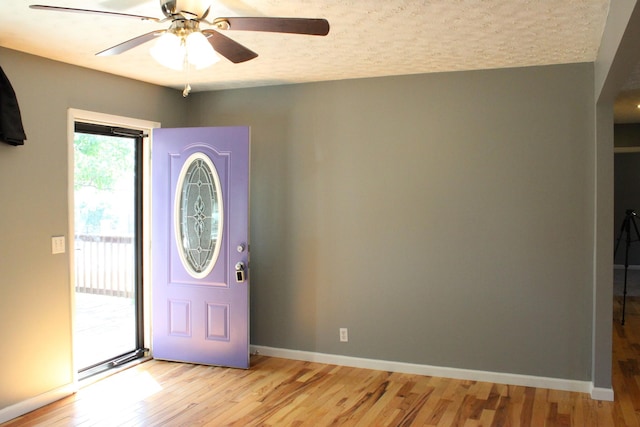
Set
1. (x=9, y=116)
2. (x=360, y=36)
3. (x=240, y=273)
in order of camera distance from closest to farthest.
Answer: (x=360, y=36)
(x=9, y=116)
(x=240, y=273)

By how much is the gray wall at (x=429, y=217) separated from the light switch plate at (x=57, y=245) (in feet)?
5.24

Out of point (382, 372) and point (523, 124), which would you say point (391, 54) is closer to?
point (523, 124)

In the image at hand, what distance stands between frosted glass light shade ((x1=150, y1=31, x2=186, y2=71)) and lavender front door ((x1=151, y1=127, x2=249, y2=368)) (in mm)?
2080

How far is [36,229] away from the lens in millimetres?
3746

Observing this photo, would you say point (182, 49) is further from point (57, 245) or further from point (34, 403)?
point (34, 403)

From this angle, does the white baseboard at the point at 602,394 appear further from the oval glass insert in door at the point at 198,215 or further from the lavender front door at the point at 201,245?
the oval glass insert in door at the point at 198,215

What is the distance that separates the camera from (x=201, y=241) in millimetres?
4707

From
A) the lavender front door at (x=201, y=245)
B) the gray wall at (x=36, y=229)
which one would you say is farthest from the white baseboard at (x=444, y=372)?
the gray wall at (x=36, y=229)

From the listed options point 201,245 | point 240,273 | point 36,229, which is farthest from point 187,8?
point 201,245

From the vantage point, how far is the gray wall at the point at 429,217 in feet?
13.3

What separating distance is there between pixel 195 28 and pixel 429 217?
102 inches

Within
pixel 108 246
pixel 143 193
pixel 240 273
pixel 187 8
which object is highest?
pixel 187 8

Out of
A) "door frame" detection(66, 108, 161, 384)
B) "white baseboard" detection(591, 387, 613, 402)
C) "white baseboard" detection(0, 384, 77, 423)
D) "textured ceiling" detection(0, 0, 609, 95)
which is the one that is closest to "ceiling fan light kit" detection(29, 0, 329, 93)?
"textured ceiling" detection(0, 0, 609, 95)

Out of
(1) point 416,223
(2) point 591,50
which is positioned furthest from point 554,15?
(1) point 416,223
